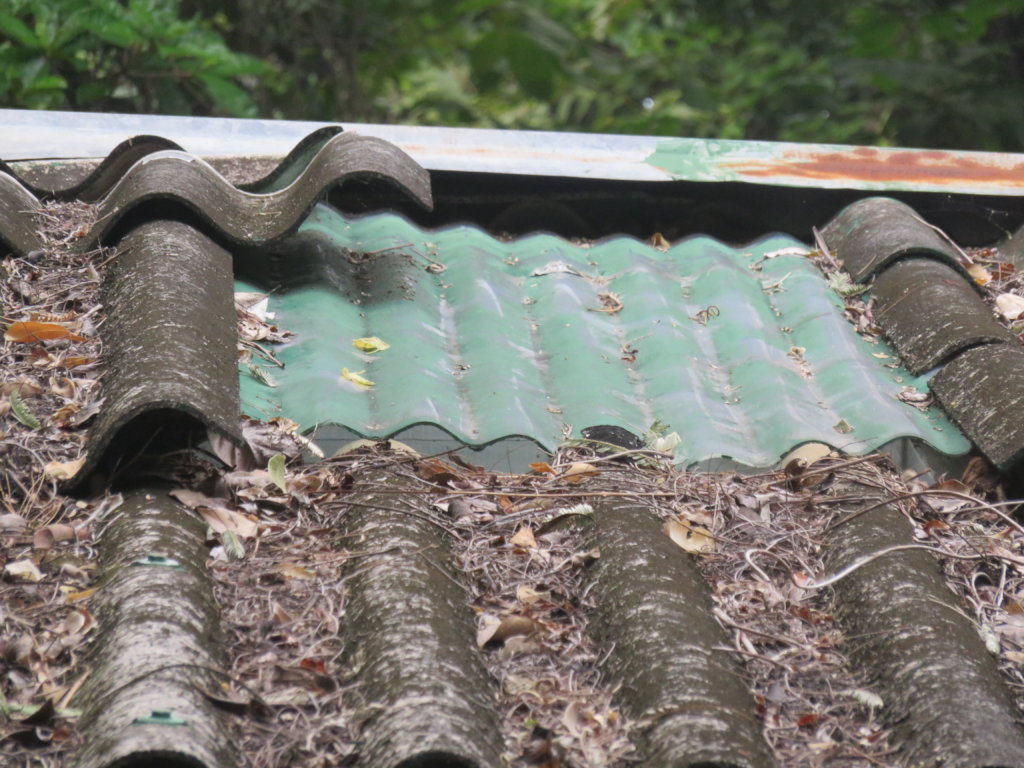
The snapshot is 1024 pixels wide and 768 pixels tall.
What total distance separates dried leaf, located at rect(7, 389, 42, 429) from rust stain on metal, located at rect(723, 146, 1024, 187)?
300 cm

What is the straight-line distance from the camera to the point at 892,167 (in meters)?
4.94

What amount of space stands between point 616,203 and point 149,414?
2.50 metres

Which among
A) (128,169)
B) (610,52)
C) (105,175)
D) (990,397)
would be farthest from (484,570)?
(610,52)

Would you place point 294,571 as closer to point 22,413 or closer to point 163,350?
point 163,350

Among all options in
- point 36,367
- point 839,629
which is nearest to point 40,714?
point 36,367

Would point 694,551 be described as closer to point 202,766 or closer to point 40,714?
point 202,766

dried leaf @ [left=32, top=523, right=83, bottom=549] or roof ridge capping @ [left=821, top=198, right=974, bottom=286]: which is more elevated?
roof ridge capping @ [left=821, top=198, right=974, bottom=286]

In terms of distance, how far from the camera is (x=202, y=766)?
6.19 ft

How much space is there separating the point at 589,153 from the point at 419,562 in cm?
273

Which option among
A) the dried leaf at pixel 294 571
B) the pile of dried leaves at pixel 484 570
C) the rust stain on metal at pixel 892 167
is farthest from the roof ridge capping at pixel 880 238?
the dried leaf at pixel 294 571

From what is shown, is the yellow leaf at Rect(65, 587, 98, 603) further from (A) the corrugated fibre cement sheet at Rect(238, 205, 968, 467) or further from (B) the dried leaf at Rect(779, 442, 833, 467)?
(B) the dried leaf at Rect(779, 442, 833, 467)

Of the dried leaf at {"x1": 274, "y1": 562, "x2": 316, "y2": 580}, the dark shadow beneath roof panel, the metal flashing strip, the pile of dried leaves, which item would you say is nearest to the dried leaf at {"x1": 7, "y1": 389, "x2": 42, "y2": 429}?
A: the pile of dried leaves

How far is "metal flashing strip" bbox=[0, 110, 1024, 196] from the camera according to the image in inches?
179

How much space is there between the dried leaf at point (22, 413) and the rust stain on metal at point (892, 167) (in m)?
3.00
